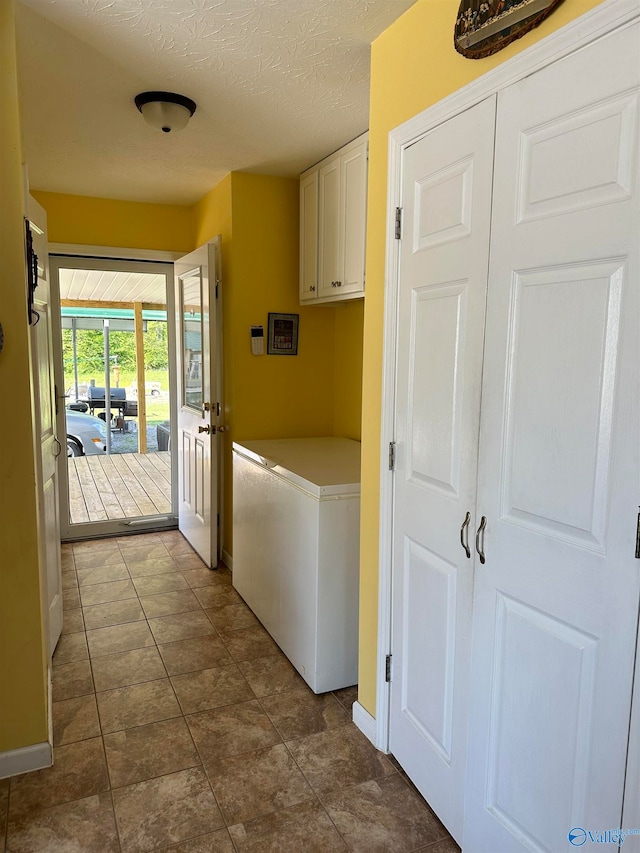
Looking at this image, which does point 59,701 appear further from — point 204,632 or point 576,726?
point 576,726

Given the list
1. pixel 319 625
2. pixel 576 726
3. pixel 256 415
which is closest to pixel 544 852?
pixel 576 726

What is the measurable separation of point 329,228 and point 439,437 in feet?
6.16

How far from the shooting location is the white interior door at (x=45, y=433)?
7.30 feet

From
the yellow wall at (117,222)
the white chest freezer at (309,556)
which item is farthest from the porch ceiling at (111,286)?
the white chest freezer at (309,556)

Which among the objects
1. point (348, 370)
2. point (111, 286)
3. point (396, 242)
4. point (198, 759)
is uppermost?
point (111, 286)

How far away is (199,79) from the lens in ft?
7.62

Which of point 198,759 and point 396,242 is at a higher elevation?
point 396,242

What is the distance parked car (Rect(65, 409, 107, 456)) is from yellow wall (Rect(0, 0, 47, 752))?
2.83 meters

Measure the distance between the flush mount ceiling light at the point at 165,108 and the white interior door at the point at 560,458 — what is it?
1616mm

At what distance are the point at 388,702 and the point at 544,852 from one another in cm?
73

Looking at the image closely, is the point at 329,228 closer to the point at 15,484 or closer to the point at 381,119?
the point at 381,119

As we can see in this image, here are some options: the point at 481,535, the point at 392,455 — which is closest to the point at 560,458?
the point at 481,535

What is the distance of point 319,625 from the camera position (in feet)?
7.99

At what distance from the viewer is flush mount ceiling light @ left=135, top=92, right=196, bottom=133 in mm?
2461
